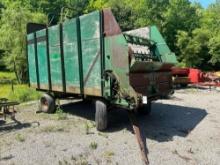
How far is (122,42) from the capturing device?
23.4 feet

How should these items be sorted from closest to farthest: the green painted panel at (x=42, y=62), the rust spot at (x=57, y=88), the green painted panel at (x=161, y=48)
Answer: the green painted panel at (x=161, y=48) < the rust spot at (x=57, y=88) < the green painted panel at (x=42, y=62)

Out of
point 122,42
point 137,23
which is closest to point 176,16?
point 137,23

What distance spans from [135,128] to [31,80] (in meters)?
5.42

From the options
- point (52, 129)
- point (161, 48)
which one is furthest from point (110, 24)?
point (52, 129)

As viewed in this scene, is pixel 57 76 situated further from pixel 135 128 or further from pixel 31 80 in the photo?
pixel 135 128

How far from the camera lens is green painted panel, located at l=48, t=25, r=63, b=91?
30.3 feet

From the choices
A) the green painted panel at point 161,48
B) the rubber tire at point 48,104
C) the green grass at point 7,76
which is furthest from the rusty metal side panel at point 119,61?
the green grass at point 7,76

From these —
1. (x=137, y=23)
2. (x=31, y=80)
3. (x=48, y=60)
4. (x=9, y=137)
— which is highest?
(x=137, y=23)

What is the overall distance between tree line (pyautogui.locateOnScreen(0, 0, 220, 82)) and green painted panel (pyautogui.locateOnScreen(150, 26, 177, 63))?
661 inches

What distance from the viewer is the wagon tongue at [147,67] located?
7.17 metres

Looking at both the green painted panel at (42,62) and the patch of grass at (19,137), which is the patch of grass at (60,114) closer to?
the green painted panel at (42,62)

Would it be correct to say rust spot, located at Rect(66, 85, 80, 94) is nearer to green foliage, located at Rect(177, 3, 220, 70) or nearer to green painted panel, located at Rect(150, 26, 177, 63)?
green painted panel, located at Rect(150, 26, 177, 63)

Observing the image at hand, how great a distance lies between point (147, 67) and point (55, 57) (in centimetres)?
319

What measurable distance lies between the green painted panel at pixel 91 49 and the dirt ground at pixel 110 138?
4.27 feet
